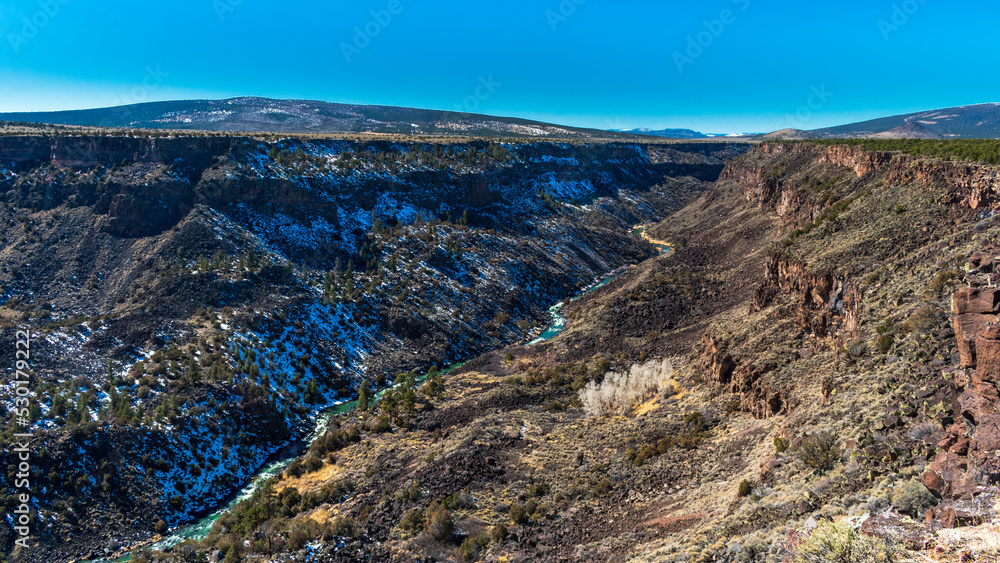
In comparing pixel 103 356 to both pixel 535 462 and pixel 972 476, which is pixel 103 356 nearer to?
pixel 535 462

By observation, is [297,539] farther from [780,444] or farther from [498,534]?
[780,444]

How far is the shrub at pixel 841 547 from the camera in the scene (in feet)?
35.4

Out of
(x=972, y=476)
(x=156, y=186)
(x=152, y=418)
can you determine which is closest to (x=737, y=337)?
(x=972, y=476)

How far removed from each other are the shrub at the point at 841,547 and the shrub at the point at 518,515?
513 inches

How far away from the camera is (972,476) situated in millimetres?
12062

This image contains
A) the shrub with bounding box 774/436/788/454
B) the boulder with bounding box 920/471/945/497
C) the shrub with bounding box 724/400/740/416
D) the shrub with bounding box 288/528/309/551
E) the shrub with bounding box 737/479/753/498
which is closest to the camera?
the boulder with bounding box 920/471/945/497

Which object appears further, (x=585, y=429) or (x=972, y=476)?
(x=585, y=429)

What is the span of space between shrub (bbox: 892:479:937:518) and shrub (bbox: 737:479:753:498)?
527cm

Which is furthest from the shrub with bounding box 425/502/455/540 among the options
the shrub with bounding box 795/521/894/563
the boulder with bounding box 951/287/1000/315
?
the boulder with bounding box 951/287/1000/315

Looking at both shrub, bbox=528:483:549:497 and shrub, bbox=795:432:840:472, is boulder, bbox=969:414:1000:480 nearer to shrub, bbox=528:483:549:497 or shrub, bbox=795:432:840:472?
shrub, bbox=795:432:840:472

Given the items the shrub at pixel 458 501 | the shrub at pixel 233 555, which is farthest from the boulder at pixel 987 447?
the shrub at pixel 233 555

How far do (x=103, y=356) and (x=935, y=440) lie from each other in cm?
4865

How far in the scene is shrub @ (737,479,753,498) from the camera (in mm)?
17562

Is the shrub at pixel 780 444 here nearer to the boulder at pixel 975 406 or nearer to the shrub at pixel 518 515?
the boulder at pixel 975 406
